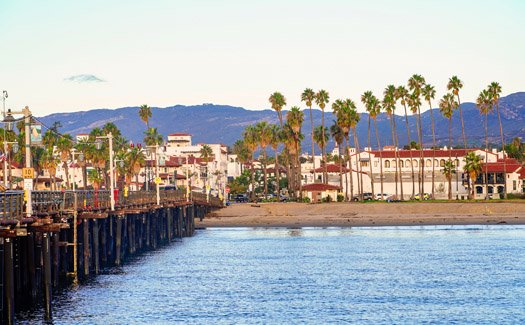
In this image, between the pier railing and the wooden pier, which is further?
the pier railing

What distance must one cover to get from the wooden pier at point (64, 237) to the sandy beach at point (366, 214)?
32.4 meters

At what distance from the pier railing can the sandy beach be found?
32.4m

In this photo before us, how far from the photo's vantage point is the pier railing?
1736 inches

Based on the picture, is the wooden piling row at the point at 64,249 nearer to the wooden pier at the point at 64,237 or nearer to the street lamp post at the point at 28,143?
the wooden pier at the point at 64,237

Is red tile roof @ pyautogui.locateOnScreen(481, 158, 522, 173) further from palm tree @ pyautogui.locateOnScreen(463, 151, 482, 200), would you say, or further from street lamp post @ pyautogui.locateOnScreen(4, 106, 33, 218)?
street lamp post @ pyautogui.locateOnScreen(4, 106, 33, 218)

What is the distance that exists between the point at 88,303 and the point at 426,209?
9413 cm

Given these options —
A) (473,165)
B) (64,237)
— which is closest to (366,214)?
(473,165)

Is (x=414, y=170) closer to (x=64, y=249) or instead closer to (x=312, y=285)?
(x=312, y=285)

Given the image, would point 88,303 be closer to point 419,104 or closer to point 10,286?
point 10,286

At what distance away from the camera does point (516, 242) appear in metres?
92.8

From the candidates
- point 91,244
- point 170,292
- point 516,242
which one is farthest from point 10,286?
point 516,242

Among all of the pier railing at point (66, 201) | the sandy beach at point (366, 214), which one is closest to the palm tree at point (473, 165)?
the sandy beach at point (366, 214)

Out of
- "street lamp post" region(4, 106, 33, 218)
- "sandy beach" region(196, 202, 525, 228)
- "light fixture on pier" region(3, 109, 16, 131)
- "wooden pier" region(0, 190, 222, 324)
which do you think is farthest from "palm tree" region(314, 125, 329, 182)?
"light fixture on pier" region(3, 109, 16, 131)

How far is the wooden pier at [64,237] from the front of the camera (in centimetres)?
4272
